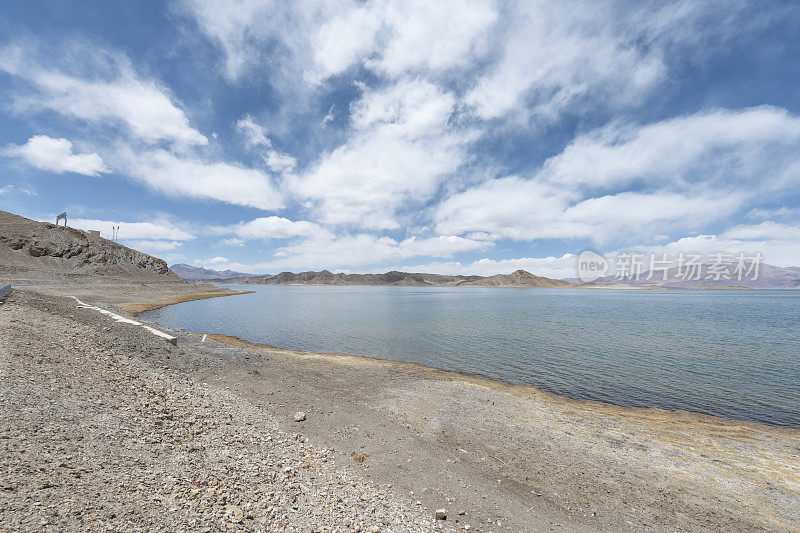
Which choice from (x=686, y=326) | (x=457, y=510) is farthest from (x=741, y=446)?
(x=686, y=326)

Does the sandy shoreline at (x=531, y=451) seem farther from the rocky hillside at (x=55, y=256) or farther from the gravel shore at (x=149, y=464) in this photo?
the rocky hillside at (x=55, y=256)

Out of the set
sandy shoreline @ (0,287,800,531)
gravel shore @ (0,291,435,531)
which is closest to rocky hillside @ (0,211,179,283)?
gravel shore @ (0,291,435,531)

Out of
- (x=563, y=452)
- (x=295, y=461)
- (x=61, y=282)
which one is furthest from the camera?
(x=61, y=282)

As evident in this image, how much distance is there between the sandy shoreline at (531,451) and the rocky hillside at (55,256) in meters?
95.5

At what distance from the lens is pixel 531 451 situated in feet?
39.1

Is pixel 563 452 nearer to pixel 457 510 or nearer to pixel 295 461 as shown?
pixel 457 510

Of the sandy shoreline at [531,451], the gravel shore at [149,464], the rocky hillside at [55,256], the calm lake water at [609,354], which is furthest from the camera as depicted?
the rocky hillside at [55,256]

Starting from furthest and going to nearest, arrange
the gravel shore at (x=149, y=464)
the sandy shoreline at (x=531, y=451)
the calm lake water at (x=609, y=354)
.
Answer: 1. the calm lake water at (x=609, y=354)
2. the sandy shoreline at (x=531, y=451)
3. the gravel shore at (x=149, y=464)

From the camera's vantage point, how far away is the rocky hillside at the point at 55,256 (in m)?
80.4

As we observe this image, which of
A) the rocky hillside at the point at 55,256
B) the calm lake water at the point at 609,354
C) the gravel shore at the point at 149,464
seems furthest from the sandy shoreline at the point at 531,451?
the rocky hillside at the point at 55,256

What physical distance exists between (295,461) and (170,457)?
3122 millimetres

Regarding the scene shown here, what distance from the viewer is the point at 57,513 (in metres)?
4.83

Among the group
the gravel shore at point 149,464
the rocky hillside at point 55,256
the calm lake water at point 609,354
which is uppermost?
the rocky hillside at point 55,256

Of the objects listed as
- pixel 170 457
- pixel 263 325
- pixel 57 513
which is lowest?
pixel 263 325
